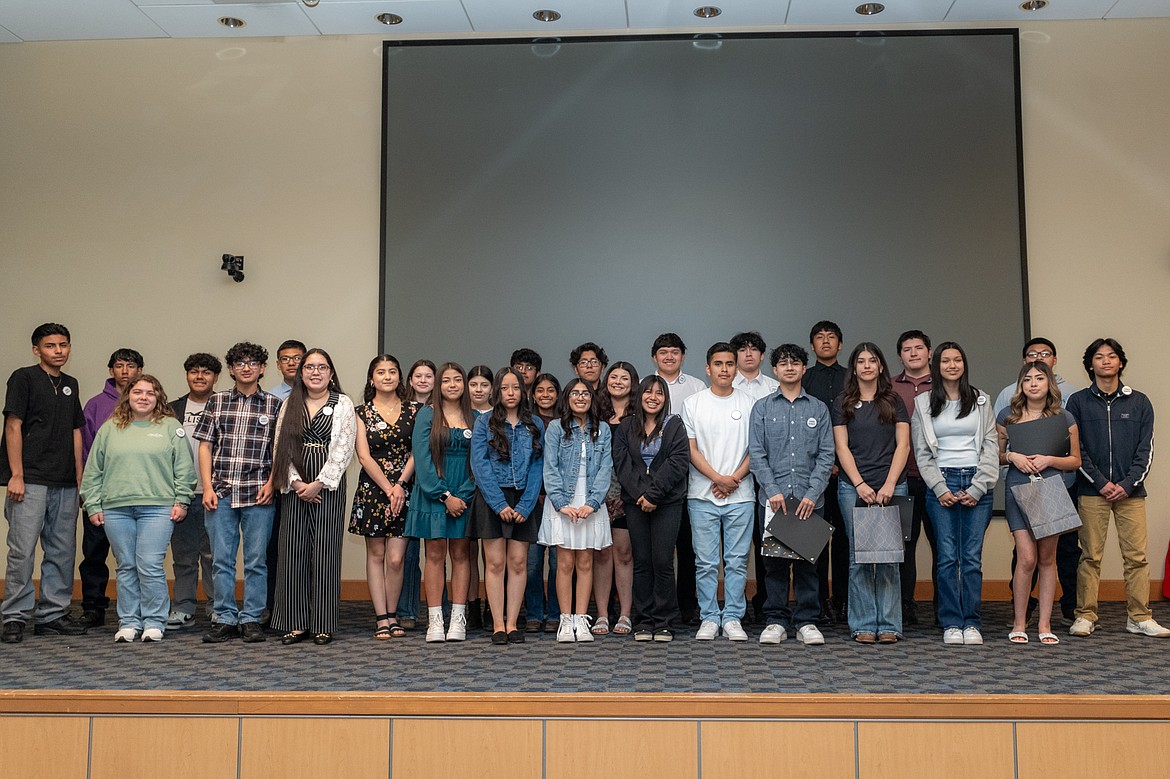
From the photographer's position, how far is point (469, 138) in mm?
6660

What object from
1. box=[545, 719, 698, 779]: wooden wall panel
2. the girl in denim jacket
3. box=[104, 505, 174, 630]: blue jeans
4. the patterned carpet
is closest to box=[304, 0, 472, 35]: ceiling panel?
the girl in denim jacket

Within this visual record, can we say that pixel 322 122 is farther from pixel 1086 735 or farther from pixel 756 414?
pixel 1086 735

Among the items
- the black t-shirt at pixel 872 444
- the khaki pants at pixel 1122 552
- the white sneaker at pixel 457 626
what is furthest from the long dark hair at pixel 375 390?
the khaki pants at pixel 1122 552

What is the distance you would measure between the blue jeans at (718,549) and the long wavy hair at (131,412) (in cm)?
261

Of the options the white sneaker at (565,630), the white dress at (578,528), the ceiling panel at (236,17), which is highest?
the ceiling panel at (236,17)

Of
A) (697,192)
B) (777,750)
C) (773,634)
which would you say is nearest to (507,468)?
(773,634)

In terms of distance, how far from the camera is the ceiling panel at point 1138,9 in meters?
6.21

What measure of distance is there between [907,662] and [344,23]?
5113 mm

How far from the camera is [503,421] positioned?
467cm

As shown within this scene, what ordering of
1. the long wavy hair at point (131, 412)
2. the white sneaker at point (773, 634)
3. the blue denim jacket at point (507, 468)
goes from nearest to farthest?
the white sneaker at point (773, 634) < the blue denim jacket at point (507, 468) < the long wavy hair at point (131, 412)

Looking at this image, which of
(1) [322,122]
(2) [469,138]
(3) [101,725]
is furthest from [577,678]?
(1) [322,122]

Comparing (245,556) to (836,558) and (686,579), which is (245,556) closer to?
(686,579)

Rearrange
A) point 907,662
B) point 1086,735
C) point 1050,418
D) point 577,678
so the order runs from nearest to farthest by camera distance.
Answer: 1. point 1086,735
2. point 577,678
3. point 907,662
4. point 1050,418

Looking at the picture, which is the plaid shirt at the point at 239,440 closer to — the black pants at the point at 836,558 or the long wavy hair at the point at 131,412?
the long wavy hair at the point at 131,412
